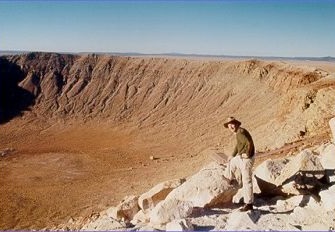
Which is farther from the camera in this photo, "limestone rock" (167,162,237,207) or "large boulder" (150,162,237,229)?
"limestone rock" (167,162,237,207)

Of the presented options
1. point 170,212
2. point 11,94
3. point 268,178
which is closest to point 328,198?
point 268,178

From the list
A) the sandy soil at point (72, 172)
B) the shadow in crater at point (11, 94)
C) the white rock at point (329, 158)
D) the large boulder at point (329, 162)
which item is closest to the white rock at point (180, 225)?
the large boulder at point (329, 162)

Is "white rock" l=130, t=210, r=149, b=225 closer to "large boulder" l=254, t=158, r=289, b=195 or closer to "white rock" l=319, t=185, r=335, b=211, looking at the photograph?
"large boulder" l=254, t=158, r=289, b=195

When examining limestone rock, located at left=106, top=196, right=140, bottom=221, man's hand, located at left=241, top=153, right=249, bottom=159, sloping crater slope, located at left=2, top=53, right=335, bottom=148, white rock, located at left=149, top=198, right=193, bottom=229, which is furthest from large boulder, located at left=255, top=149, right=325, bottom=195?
sloping crater slope, located at left=2, top=53, right=335, bottom=148

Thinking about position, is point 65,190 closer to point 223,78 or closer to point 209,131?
point 209,131

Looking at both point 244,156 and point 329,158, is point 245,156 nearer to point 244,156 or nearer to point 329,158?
point 244,156

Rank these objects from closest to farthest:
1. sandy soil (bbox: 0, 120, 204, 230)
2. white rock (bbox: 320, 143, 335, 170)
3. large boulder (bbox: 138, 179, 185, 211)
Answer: white rock (bbox: 320, 143, 335, 170), large boulder (bbox: 138, 179, 185, 211), sandy soil (bbox: 0, 120, 204, 230)
